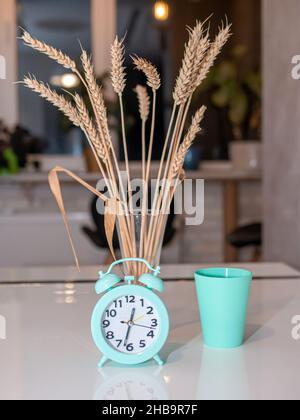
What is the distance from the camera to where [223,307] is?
0.88 metres

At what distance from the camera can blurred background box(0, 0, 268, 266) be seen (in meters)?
3.79

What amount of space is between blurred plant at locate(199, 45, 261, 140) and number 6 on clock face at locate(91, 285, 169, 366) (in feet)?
10.3

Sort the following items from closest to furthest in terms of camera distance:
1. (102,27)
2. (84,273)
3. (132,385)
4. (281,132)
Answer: (132,385), (84,273), (281,132), (102,27)

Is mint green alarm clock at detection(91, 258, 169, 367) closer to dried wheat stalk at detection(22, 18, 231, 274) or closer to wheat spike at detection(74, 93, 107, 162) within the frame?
dried wheat stalk at detection(22, 18, 231, 274)

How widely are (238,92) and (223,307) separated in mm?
3128

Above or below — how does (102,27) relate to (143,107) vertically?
above

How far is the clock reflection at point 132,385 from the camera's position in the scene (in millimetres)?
726

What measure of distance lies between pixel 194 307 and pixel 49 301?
28 cm

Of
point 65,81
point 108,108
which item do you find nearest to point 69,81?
point 65,81

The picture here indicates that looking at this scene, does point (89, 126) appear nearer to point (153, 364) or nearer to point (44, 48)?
point (44, 48)

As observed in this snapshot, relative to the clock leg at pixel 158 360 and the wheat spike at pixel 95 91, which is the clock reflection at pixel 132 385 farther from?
the wheat spike at pixel 95 91

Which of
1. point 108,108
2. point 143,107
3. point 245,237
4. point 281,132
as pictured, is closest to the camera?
point 143,107

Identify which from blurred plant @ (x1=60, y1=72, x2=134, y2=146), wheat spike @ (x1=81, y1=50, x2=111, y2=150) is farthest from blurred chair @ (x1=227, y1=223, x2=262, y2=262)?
wheat spike @ (x1=81, y1=50, x2=111, y2=150)

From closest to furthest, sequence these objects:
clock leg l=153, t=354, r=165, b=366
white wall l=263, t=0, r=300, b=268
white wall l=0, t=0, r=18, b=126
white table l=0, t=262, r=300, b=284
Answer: clock leg l=153, t=354, r=165, b=366, white table l=0, t=262, r=300, b=284, white wall l=263, t=0, r=300, b=268, white wall l=0, t=0, r=18, b=126
